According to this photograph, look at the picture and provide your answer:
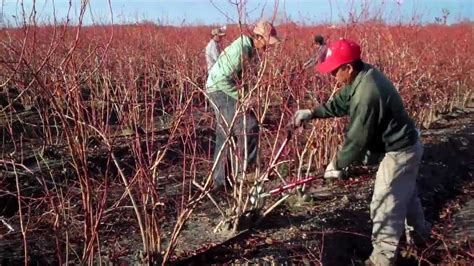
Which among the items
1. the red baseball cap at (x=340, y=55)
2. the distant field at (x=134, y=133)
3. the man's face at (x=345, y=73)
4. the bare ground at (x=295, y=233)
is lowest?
the bare ground at (x=295, y=233)

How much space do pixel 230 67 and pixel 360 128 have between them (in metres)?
1.42

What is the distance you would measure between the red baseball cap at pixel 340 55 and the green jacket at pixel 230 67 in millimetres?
918

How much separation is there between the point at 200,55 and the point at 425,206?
23.4 feet

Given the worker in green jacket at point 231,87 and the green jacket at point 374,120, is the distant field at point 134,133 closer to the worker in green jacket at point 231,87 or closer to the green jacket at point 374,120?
the worker in green jacket at point 231,87

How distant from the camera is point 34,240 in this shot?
3.89 m

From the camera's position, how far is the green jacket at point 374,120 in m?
3.46

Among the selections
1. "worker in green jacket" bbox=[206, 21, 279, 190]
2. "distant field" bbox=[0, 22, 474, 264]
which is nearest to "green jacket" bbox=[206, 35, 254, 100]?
"worker in green jacket" bbox=[206, 21, 279, 190]

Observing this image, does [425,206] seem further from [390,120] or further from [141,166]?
[141,166]

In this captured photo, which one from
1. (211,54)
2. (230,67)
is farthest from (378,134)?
(211,54)

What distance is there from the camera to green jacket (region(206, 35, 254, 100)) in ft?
14.6

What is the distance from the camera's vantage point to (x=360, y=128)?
347 centimetres

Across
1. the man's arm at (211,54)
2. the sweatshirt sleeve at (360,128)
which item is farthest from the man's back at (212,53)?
the sweatshirt sleeve at (360,128)

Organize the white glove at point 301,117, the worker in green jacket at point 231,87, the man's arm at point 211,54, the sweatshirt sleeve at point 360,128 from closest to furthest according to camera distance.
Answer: the sweatshirt sleeve at point 360,128
the white glove at point 301,117
the worker in green jacket at point 231,87
the man's arm at point 211,54

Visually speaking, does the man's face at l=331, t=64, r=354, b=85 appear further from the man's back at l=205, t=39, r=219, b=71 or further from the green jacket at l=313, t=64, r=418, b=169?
the man's back at l=205, t=39, r=219, b=71
